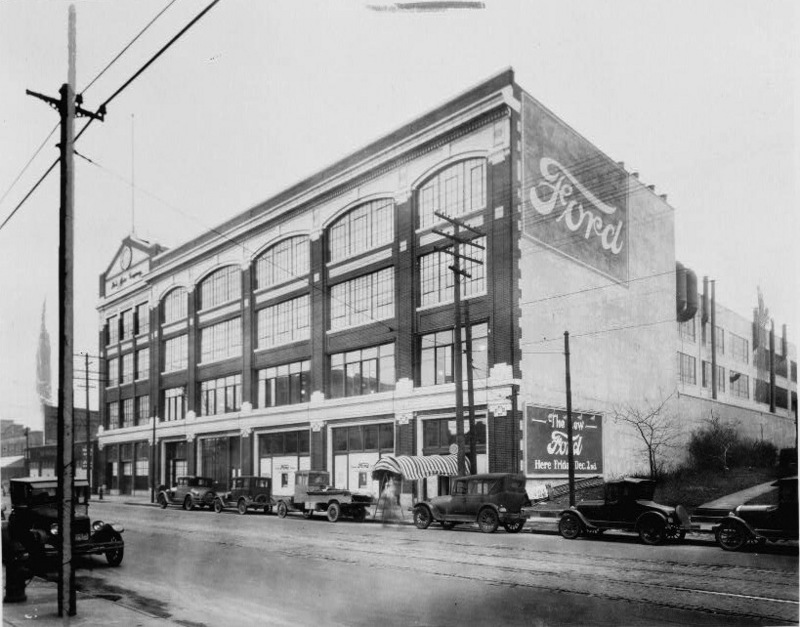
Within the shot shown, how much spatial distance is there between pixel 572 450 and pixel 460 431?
140 inches

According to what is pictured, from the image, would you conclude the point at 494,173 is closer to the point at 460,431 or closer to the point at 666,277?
the point at 666,277

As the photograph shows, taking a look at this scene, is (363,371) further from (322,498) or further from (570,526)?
(570,526)

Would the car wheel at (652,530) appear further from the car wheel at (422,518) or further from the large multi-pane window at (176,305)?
the large multi-pane window at (176,305)

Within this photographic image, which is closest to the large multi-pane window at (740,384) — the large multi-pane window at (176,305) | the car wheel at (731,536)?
the car wheel at (731,536)

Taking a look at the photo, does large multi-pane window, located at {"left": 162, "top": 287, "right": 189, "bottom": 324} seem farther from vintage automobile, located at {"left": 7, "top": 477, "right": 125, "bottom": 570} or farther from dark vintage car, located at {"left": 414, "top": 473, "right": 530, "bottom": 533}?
dark vintage car, located at {"left": 414, "top": 473, "right": 530, "bottom": 533}

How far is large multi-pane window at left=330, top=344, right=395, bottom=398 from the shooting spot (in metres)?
22.2

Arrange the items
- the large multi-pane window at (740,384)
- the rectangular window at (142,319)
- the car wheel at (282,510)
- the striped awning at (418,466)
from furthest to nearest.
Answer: the car wheel at (282,510) < the rectangular window at (142,319) < the striped awning at (418,466) < the large multi-pane window at (740,384)

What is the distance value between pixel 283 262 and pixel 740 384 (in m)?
13.2

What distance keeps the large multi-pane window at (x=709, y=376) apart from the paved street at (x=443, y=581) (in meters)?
3.85

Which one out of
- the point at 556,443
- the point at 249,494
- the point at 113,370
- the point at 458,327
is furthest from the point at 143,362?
the point at 556,443

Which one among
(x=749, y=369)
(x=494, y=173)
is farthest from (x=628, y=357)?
(x=494, y=173)

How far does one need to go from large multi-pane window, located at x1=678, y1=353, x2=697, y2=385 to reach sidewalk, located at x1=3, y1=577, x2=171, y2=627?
14562 millimetres

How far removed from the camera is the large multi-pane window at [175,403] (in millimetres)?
23688

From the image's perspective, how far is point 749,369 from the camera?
15547 mm
